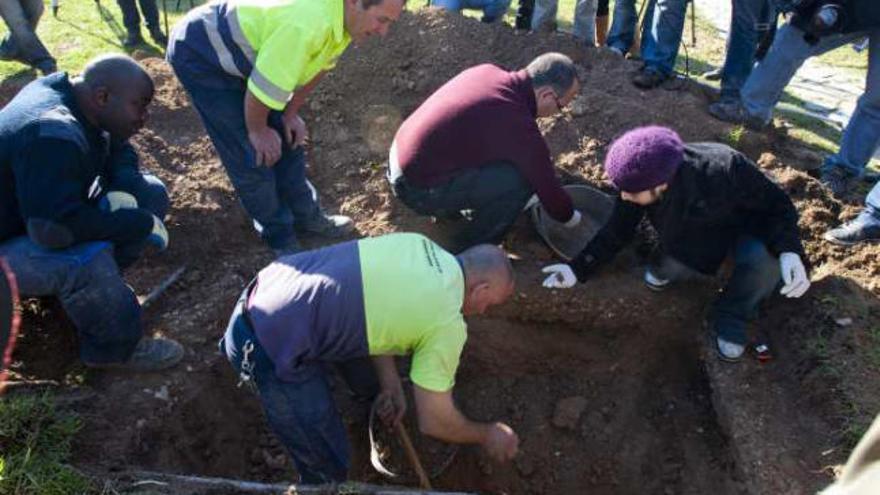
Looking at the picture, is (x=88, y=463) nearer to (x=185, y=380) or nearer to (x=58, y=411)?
(x=58, y=411)

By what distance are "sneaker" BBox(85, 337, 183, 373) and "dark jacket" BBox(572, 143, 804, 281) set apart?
2391 mm

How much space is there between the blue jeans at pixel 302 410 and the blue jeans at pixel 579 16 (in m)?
4.38

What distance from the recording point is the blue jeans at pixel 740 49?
5.32 metres

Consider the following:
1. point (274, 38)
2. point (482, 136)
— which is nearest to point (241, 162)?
point (274, 38)

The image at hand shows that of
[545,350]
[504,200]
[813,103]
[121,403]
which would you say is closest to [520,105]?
[504,200]

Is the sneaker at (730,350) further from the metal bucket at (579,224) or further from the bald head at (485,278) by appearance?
the bald head at (485,278)

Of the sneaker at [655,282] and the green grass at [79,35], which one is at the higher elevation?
the sneaker at [655,282]

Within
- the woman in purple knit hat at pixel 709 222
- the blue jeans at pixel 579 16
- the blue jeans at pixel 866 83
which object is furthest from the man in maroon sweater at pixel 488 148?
the blue jeans at pixel 579 16

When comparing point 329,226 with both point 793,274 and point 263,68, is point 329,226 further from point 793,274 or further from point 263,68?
point 793,274

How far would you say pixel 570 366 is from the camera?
4.21 m

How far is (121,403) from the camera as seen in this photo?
3.29 metres

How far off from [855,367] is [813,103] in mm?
4030

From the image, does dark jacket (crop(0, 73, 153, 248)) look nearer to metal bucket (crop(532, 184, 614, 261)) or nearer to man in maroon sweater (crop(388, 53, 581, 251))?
man in maroon sweater (crop(388, 53, 581, 251))

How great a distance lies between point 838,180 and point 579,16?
2.81 m
